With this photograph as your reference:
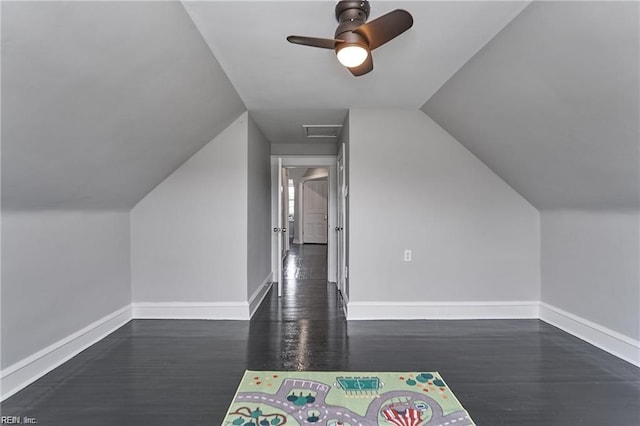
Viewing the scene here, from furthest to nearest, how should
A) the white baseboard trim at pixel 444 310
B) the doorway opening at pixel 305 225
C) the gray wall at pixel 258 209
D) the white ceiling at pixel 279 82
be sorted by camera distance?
the doorway opening at pixel 305 225
the gray wall at pixel 258 209
the white baseboard trim at pixel 444 310
the white ceiling at pixel 279 82

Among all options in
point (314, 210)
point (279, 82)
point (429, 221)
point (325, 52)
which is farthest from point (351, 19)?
point (314, 210)

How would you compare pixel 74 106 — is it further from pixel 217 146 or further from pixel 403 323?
pixel 403 323

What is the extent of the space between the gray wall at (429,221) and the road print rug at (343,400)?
1.24m

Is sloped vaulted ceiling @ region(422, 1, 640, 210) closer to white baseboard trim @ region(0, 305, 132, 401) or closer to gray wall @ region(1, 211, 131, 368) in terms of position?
gray wall @ region(1, 211, 131, 368)

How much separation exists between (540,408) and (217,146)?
340cm

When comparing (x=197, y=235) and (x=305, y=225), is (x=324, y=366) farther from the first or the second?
(x=305, y=225)

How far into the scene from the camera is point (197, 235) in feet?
10.9

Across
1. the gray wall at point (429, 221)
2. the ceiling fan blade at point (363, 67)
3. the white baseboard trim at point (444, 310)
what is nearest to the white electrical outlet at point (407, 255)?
the gray wall at point (429, 221)

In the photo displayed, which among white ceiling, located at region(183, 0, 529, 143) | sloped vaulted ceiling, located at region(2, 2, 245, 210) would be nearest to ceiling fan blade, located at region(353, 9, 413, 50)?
white ceiling, located at region(183, 0, 529, 143)

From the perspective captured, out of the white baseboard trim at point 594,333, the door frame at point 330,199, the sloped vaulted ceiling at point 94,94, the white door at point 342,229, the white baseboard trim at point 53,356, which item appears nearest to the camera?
the sloped vaulted ceiling at point 94,94

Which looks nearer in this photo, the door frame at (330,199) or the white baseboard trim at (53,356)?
the white baseboard trim at (53,356)

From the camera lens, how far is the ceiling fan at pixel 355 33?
1500 millimetres

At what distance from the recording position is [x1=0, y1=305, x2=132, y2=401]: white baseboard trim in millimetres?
1962

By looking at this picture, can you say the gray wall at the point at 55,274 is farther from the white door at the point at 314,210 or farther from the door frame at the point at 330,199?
the white door at the point at 314,210
